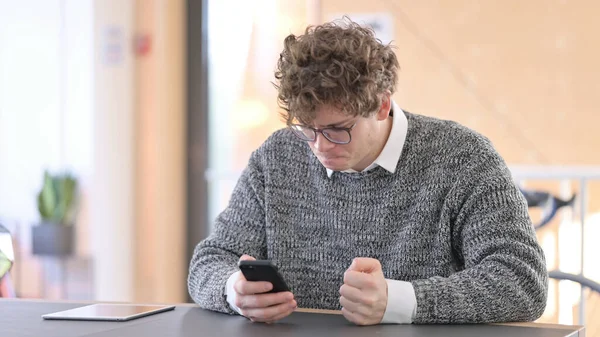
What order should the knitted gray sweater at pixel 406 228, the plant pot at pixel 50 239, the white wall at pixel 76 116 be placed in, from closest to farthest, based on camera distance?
1. the knitted gray sweater at pixel 406 228
2. the plant pot at pixel 50 239
3. the white wall at pixel 76 116

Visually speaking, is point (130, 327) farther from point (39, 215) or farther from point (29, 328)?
point (39, 215)

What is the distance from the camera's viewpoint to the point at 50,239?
4.08m

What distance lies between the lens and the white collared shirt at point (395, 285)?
4.77 feet

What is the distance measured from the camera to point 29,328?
58.5 inches

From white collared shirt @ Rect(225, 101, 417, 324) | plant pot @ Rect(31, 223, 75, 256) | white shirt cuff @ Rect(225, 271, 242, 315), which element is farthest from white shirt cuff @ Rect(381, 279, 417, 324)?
plant pot @ Rect(31, 223, 75, 256)

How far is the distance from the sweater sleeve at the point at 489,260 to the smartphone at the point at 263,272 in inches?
9.6

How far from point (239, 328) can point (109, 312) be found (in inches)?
12.0

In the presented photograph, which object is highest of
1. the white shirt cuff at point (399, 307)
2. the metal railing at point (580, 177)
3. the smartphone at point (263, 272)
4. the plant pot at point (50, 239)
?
the metal railing at point (580, 177)

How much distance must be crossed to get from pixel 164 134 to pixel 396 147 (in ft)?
9.04

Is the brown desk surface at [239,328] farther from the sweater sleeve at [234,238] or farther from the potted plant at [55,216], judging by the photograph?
the potted plant at [55,216]

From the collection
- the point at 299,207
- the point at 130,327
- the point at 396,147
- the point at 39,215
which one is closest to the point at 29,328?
the point at 130,327

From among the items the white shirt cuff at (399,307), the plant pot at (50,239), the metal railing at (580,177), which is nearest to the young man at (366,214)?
the white shirt cuff at (399,307)

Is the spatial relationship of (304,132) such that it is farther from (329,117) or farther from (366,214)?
(366,214)

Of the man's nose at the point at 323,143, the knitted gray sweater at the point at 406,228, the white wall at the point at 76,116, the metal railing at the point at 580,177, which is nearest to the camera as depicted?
the knitted gray sweater at the point at 406,228
